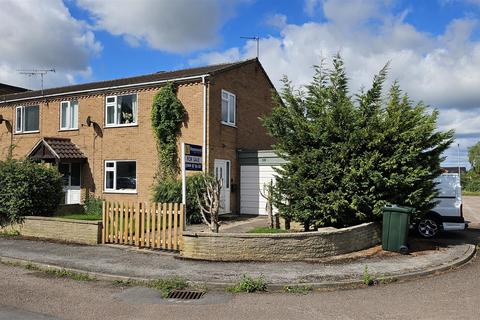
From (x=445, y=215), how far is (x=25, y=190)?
13206 mm

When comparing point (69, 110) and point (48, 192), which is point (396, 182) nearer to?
point (48, 192)

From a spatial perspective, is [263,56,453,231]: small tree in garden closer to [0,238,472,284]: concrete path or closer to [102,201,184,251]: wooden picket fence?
[0,238,472,284]: concrete path

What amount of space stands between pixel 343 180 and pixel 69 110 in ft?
48.8

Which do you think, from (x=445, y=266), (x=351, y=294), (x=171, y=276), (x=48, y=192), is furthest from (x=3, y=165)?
(x=445, y=266)

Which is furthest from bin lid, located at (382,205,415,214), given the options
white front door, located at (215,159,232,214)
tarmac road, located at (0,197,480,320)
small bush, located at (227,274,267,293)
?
white front door, located at (215,159,232,214)

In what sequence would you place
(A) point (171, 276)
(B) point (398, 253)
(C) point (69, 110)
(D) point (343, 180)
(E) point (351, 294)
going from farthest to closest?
1. (C) point (69, 110)
2. (D) point (343, 180)
3. (B) point (398, 253)
4. (A) point (171, 276)
5. (E) point (351, 294)

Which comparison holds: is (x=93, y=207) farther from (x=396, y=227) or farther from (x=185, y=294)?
(x=396, y=227)

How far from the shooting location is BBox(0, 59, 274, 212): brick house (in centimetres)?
1712

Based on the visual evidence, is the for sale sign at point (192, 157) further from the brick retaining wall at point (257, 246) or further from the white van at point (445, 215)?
the white van at point (445, 215)

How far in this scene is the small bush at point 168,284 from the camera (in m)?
7.30

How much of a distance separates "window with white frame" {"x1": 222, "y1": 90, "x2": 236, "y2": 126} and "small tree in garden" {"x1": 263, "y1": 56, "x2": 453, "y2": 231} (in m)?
6.33

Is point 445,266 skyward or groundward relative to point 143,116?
groundward

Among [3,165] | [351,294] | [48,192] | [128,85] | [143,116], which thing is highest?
[128,85]

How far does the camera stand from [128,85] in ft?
60.5
